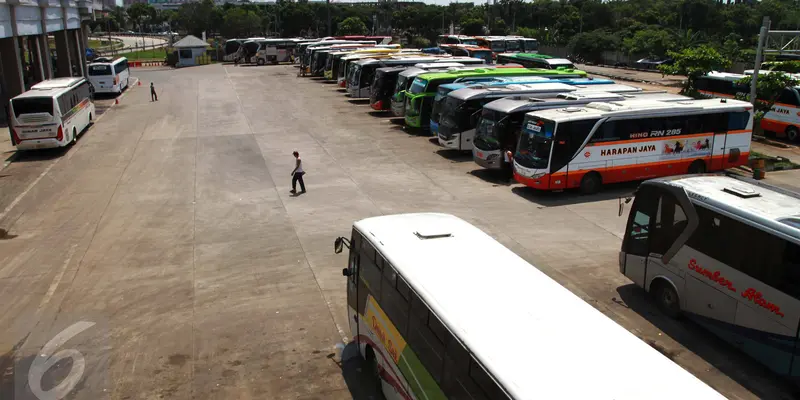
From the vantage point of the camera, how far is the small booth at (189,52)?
65.3 metres

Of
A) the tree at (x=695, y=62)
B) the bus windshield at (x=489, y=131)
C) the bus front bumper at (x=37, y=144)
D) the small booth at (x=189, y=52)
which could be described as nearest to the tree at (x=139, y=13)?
the small booth at (x=189, y=52)

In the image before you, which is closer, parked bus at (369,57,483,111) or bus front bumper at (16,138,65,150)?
bus front bumper at (16,138,65,150)

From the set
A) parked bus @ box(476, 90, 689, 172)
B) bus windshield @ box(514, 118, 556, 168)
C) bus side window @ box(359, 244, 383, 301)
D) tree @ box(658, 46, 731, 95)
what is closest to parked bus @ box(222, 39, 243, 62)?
tree @ box(658, 46, 731, 95)

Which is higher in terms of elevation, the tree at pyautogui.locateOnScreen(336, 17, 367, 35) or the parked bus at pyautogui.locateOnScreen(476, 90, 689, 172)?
the tree at pyautogui.locateOnScreen(336, 17, 367, 35)

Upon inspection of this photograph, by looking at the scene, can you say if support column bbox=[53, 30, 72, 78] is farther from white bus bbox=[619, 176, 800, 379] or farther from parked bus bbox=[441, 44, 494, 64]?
white bus bbox=[619, 176, 800, 379]

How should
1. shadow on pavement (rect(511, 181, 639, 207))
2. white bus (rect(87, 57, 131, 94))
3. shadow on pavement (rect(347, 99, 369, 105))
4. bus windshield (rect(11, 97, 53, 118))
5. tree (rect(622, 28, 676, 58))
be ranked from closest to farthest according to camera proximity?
shadow on pavement (rect(511, 181, 639, 207)), bus windshield (rect(11, 97, 53, 118)), shadow on pavement (rect(347, 99, 369, 105)), white bus (rect(87, 57, 131, 94)), tree (rect(622, 28, 676, 58))

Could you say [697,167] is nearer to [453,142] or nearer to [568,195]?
[568,195]

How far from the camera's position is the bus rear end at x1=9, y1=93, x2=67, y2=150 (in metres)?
23.7

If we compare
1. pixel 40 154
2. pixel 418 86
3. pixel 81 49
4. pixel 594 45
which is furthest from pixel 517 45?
pixel 40 154

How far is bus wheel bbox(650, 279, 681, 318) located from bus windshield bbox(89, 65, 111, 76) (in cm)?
3954

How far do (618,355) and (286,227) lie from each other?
1134 cm

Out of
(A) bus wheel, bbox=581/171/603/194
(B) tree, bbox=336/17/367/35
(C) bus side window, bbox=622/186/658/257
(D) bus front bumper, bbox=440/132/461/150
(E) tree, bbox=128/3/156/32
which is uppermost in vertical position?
(E) tree, bbox=128/3/156/32

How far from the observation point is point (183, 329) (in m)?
10.6

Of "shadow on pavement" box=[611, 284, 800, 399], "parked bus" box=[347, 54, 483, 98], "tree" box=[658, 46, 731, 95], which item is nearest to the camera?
"shadow on pavement" box=[611, 284, 800, 399]
